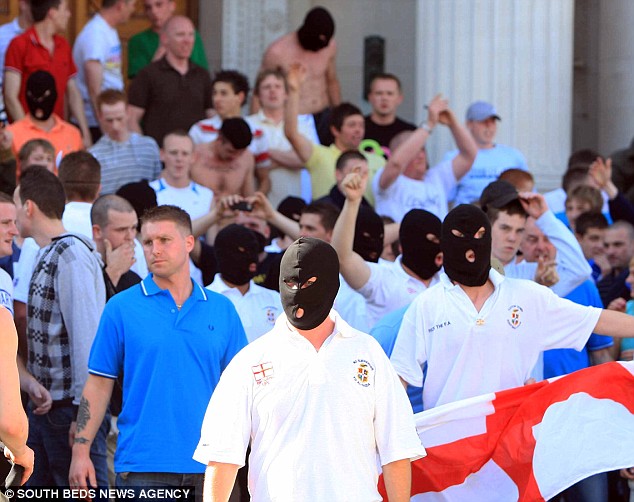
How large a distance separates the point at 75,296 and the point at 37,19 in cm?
463

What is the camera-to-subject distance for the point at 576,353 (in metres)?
7.79

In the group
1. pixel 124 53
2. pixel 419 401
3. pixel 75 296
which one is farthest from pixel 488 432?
pixel 124 53

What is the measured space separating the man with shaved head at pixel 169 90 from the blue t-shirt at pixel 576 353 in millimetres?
4366

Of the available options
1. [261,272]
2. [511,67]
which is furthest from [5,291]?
[511,67]

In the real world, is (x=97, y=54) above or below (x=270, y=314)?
above

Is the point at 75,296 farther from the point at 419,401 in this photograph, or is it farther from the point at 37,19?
the point at 37,19

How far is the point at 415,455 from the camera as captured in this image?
510 centimetres

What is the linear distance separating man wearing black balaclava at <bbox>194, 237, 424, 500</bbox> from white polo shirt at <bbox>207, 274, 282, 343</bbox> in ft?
8.26

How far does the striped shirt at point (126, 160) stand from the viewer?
1008 cm

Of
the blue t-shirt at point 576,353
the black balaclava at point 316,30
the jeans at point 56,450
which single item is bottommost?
the jeans at point 56,450

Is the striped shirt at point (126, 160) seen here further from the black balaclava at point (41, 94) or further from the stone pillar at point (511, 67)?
the stone pillar at point (511, 67)

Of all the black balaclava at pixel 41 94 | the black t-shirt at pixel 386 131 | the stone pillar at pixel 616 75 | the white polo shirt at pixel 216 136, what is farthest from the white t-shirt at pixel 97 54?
the stone pillar at pixel 616 75

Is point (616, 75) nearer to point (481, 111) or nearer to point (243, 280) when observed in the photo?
point (481, 111)

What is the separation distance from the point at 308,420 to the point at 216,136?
20.1ft
